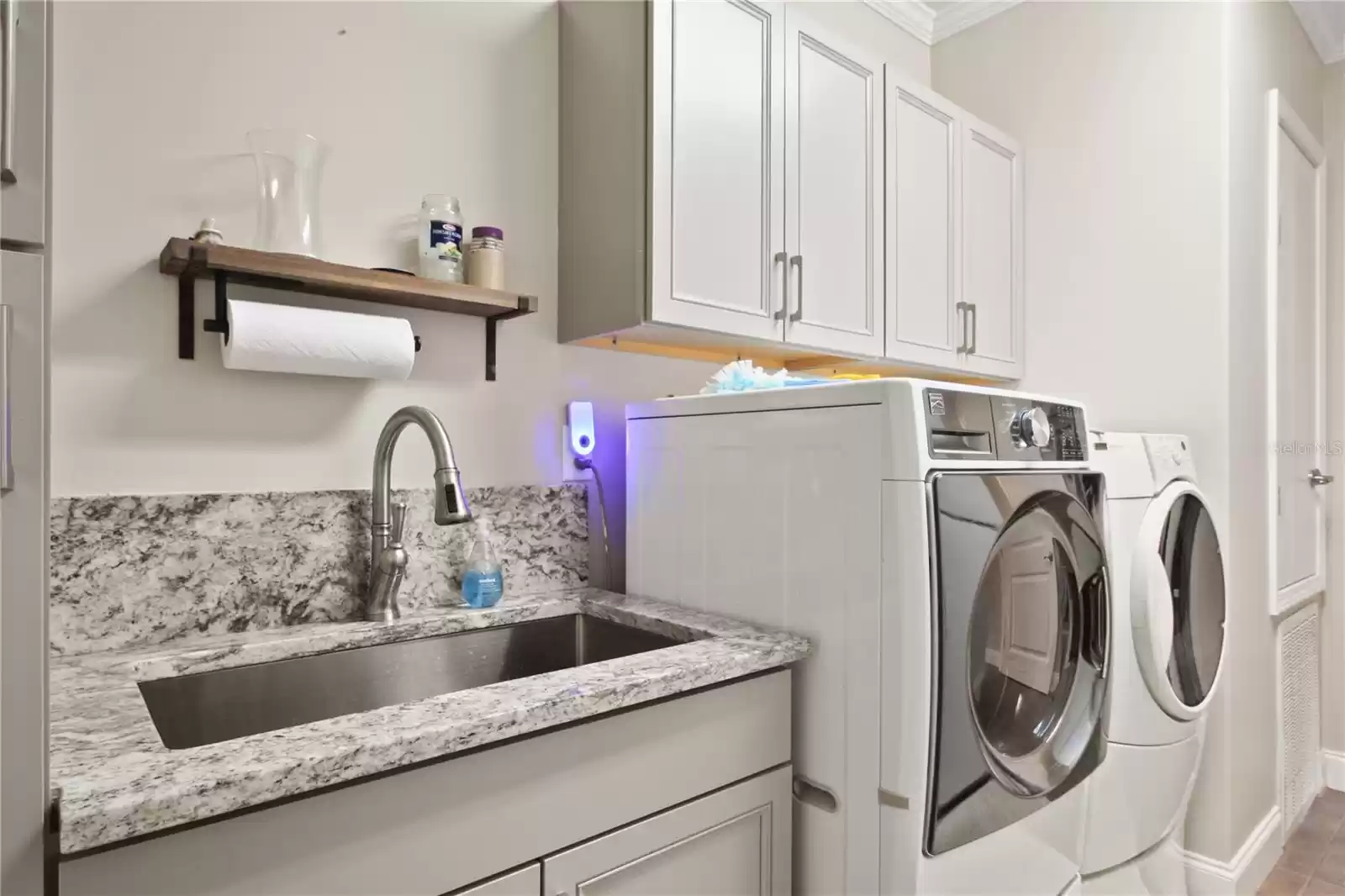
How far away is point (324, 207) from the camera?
1438 millimetres

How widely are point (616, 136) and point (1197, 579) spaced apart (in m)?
1.83

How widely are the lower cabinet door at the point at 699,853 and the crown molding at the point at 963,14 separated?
266 cm

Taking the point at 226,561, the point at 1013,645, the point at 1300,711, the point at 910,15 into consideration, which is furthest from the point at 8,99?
the point at 1300,711

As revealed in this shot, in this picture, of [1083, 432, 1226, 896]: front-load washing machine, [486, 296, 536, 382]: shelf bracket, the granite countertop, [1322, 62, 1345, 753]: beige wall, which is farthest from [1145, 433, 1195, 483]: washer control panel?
[486, 296, 536, 382]: shelf bracket

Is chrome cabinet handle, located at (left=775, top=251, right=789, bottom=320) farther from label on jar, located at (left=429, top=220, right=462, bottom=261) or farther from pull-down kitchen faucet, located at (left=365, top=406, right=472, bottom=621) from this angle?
pull-down kitchen faucet, located at (left=365, top=406, right=472, bottom=621)

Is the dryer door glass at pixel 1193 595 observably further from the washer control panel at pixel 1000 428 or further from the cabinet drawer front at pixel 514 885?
the cabinet drawer front at pixel 514 885

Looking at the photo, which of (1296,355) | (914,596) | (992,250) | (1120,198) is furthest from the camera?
(1296,355)

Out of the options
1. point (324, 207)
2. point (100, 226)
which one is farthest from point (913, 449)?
point (100, 226)

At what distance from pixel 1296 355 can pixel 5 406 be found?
3.42 metres

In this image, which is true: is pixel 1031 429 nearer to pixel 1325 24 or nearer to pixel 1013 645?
pixel 1013 645

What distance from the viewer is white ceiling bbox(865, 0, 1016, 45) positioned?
261cm

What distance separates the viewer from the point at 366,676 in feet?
4.43

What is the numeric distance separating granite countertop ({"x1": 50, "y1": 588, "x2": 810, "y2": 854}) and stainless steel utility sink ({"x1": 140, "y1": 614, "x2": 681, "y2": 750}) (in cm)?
2

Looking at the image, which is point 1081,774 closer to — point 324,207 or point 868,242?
point 868,242
